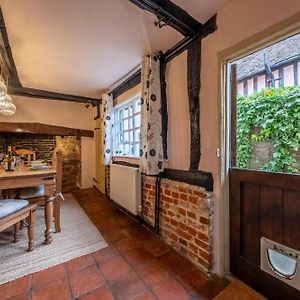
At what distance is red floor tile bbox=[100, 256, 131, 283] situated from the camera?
1571 millimetres

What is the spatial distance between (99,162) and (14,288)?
3.17 m

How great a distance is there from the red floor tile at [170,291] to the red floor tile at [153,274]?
0.04 m

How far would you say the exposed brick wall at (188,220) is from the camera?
164 cm

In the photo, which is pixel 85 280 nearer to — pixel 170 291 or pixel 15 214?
pixel 170 291

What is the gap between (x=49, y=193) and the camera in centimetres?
212

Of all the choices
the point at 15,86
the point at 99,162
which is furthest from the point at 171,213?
the point at 15,86

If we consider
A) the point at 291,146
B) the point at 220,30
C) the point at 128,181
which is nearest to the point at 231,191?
the point at 291,146

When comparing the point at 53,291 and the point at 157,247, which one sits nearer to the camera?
the point at 53,291

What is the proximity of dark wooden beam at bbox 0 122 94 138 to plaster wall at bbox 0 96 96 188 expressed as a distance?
3.7 inches

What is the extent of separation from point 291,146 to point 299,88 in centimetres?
39

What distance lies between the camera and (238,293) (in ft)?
4.55

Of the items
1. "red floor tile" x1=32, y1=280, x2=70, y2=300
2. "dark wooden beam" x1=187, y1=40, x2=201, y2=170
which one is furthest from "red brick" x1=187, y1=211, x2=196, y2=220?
"red floor tile" x1=32, y1=280, x2=70, y2=300

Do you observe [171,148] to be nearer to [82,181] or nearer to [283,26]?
[283,26]

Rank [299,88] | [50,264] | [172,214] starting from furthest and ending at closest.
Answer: [172,214]
[50,264]
[299,88]
